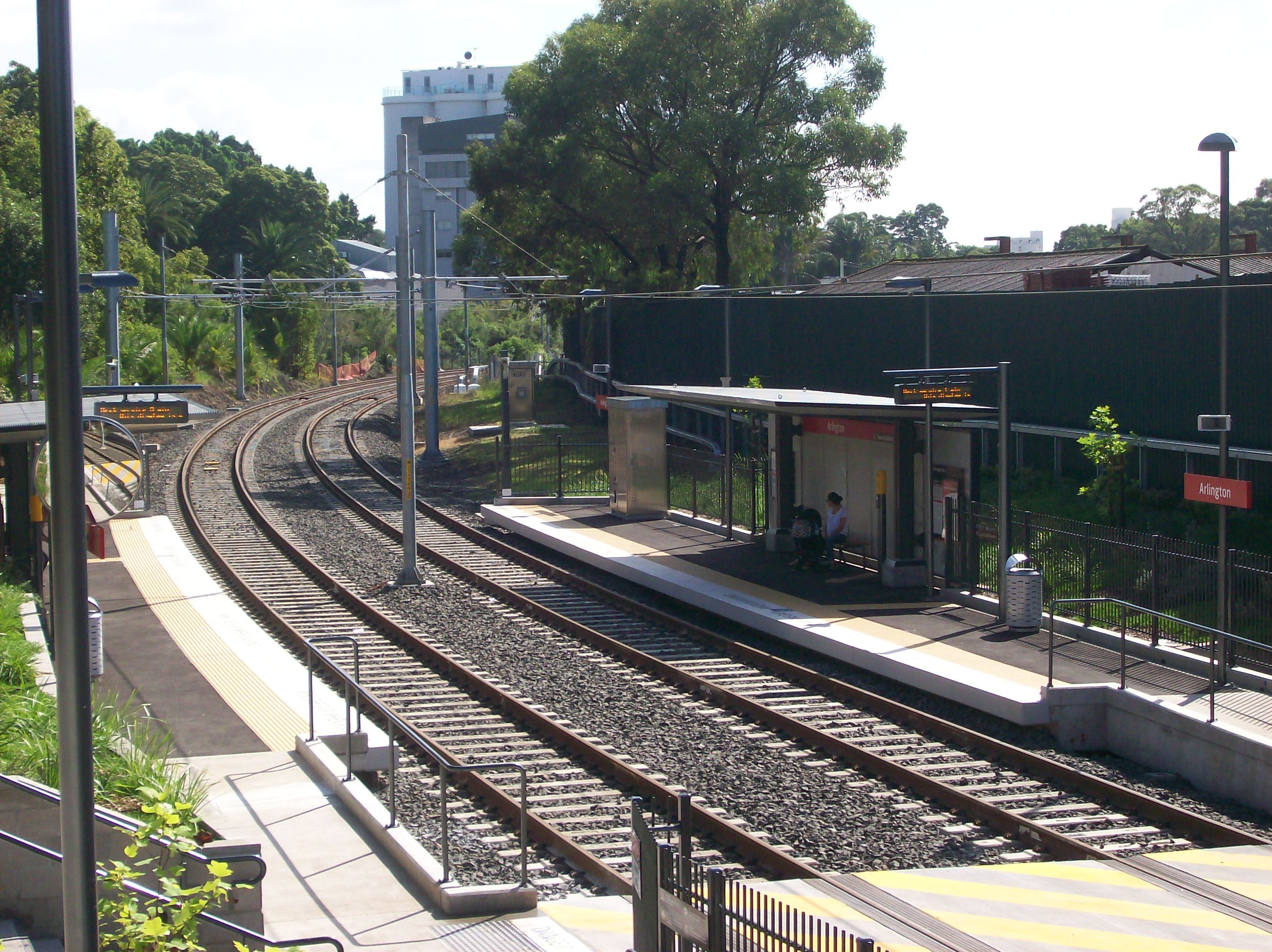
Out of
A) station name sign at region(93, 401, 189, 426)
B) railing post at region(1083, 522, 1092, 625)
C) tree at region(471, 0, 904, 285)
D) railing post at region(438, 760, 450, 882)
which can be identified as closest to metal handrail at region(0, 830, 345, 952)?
railing post at region(438, 760, 450, 882)

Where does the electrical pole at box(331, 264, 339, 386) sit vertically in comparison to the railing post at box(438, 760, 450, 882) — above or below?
above

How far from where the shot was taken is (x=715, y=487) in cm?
2759

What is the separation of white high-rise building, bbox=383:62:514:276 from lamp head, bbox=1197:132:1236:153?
76314 millimetres

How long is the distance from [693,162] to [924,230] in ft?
353

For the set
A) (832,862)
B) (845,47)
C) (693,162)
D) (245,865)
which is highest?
(845,47)

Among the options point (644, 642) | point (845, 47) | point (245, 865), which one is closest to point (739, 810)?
point (245, 865)

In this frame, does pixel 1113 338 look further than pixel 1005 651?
Yes

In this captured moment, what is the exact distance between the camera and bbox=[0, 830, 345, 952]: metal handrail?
6.23 m

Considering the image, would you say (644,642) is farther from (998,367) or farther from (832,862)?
(832,862)

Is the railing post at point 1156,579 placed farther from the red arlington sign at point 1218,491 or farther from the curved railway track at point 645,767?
the curved railway track at point 645,767

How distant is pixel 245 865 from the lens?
7.52m

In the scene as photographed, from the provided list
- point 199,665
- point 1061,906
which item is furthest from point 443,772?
point 199,665

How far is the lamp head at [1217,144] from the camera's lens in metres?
13.8

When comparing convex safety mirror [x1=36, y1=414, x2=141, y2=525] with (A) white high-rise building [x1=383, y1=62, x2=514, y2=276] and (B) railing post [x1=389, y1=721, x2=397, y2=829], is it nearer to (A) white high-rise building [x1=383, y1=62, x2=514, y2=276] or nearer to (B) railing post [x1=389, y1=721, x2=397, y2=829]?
(B) railing post [x1=389, y1=721, x2=397, y2=829]
